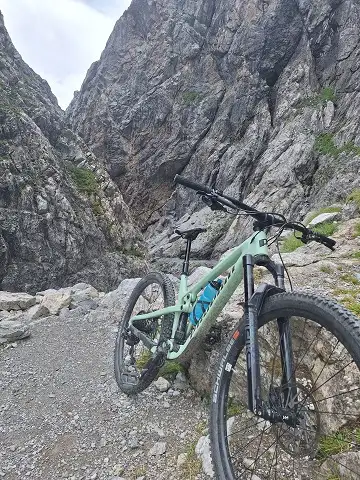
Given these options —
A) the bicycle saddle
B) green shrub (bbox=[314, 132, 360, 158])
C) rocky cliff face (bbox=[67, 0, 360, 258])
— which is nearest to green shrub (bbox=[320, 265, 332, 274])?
the bicycle saddle

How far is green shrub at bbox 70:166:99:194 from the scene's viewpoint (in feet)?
146

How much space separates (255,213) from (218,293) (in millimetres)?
908

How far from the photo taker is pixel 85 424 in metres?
4.09

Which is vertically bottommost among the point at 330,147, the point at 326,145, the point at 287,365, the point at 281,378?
the point at 281,378

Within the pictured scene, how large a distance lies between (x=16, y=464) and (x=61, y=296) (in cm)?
695

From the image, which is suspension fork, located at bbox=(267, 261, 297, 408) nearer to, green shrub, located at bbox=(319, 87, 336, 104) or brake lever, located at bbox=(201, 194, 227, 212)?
brake lever, located at bbox=(201, 194, 227, 212)

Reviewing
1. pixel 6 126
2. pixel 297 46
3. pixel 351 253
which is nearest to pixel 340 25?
pixel 297 46

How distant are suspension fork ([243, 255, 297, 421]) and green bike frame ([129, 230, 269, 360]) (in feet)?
0.59

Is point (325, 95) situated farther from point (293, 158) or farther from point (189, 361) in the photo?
point (189, 361)

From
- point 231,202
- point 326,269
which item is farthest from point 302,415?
point 326,269

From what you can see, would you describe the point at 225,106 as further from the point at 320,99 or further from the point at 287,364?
the point at 287,364

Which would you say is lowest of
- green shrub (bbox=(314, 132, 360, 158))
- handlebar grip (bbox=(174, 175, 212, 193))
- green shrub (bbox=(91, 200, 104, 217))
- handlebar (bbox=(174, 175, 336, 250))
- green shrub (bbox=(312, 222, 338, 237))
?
green shrub (bbox=(91, 200, 104, 217))

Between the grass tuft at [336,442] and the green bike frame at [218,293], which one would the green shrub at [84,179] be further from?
the grass tuft at [336,442]

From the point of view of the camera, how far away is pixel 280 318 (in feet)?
8.43
